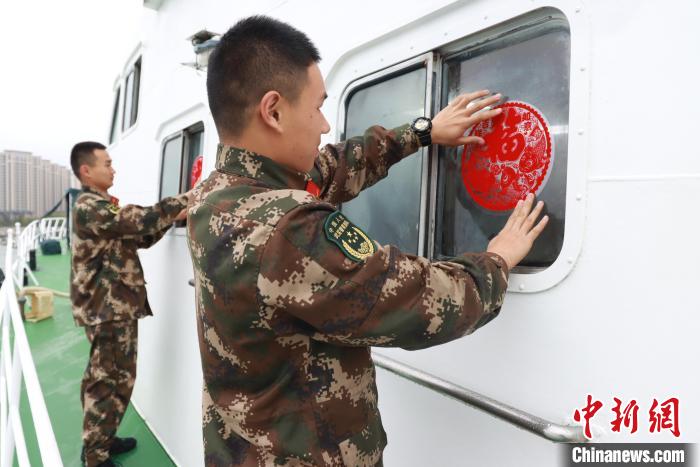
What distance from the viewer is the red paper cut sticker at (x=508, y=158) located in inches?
42.2

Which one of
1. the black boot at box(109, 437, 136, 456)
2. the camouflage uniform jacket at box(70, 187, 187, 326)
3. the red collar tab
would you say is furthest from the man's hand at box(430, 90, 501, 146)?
the black boot at box(109, 437, 136, 456)

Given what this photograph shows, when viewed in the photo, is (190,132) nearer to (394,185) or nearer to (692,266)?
(394,185)

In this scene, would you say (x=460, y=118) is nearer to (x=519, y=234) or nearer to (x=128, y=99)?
(x=519, y=234)


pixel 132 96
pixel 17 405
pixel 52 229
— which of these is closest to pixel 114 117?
pixel 132 96

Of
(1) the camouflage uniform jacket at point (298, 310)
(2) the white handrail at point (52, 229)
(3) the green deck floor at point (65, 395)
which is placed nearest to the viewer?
(1) the camouflage uniform jacket at point (298, 310)

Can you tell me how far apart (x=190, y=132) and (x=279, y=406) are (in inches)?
89.2

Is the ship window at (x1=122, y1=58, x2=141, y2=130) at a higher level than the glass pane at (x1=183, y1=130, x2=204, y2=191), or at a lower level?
higher

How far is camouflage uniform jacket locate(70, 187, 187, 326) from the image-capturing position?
2.38 m

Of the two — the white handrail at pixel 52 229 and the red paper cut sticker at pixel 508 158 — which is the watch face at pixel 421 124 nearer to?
the red paper cut sticker at pixel 508 158

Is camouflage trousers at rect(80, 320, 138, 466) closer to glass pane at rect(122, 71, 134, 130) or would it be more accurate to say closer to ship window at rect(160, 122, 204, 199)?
ship window at rect(160, 122, 204, 199)

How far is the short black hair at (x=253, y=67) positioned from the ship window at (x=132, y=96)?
3.60m

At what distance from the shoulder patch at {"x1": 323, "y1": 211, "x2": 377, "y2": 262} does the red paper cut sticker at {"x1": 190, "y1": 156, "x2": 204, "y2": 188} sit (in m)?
1.99

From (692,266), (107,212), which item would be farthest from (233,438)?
(107,212)

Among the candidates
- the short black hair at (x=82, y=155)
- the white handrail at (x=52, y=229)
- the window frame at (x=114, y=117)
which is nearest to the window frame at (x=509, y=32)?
the short black hair at (x=82, y=155)
